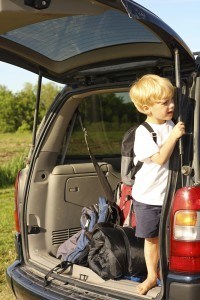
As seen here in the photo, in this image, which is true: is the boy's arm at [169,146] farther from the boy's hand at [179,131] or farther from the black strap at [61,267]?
the black strap at [61,267]

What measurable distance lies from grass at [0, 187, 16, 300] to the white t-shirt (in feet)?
7.03

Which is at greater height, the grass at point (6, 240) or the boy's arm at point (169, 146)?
the boy's arm at point (169, 146)

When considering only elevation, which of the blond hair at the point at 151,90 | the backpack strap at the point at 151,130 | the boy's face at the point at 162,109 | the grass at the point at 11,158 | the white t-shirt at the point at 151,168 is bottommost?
the grass at the point at 11,158

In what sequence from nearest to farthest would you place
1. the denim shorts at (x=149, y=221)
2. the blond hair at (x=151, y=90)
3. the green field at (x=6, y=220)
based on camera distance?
the blond hair at (x=151, y=90) < the denim shorts at (x=149, y=221) < the green field at (x=6, y=220)

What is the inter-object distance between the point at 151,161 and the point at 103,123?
227 cm

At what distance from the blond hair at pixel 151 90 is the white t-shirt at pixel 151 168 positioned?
0.52 ft

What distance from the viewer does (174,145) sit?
110 inches

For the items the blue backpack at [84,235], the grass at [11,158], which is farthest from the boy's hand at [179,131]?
the grass at [11,158]

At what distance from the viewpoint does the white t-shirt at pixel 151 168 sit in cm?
294

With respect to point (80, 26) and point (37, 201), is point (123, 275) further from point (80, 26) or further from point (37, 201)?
point (80, 26)

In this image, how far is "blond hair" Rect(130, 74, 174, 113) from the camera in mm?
2895

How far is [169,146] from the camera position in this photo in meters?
2.78

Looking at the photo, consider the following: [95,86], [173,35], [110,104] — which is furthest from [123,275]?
[110,104]

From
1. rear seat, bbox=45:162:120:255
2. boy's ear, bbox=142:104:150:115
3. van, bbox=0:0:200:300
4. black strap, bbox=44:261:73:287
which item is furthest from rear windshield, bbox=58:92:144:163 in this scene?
boy's ear, bbox=142:104:150:115
